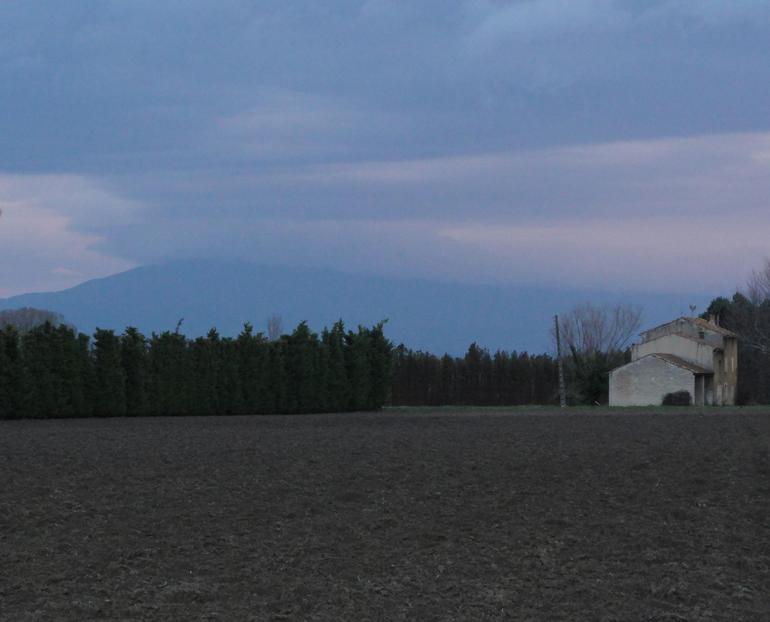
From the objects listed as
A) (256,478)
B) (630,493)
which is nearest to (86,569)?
(256,478)

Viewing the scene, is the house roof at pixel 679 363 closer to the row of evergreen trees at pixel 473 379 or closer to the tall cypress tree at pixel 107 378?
the row of evergreen trees at pixel 473 379

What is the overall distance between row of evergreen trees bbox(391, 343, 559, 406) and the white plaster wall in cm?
506

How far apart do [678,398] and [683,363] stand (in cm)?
356

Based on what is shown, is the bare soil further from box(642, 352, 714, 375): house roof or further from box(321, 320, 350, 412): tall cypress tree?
box(642, 352, 714, 375): house roof

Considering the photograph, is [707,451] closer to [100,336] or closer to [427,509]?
[427,509]

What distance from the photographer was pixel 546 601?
926 cm

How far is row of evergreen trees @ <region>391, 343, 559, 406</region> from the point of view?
2517 inches

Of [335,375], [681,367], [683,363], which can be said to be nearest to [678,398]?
[681,367]

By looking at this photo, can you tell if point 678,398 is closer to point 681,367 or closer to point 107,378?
point 681,367

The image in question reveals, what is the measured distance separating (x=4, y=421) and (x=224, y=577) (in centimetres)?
2440

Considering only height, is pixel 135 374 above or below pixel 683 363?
below

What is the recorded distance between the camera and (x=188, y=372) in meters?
39.5

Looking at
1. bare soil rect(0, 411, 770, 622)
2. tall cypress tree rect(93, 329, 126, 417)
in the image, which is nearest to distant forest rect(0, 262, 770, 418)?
tall cypress tree rect(93, 329, 126, 417)

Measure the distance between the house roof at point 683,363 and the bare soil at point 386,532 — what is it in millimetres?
43069
